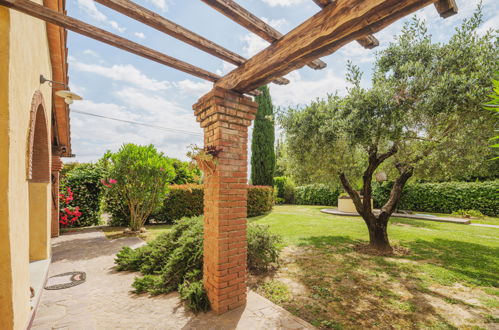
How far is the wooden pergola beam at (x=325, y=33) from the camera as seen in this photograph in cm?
165

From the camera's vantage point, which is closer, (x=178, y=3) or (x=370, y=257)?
(x=178, y=3)

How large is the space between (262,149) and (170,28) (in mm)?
15837

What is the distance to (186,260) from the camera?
3900 millimetres

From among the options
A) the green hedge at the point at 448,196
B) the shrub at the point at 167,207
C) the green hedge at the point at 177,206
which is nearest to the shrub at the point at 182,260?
the shrub at the point at 167,207

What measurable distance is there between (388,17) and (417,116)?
11.7 ft

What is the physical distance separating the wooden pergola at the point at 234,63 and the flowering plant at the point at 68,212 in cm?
773

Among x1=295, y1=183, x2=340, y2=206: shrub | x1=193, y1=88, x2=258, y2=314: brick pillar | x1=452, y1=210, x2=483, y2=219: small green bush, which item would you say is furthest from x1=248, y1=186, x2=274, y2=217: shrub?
x1=452, y1=210, x2=483, y2=219: small green bush

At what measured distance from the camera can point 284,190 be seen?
20656 mm

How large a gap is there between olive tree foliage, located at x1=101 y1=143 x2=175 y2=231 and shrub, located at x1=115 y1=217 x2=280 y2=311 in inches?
134

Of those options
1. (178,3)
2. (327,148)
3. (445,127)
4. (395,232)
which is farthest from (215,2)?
(395,232)

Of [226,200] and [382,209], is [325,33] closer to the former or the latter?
[226,200]

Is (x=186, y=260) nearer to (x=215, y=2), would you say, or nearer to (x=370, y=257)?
(x=215, y=2)

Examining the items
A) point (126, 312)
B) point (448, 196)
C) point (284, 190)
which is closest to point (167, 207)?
point (126, 312)

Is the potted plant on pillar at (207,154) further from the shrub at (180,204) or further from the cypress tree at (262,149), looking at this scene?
the cypress tree at (262,149)
